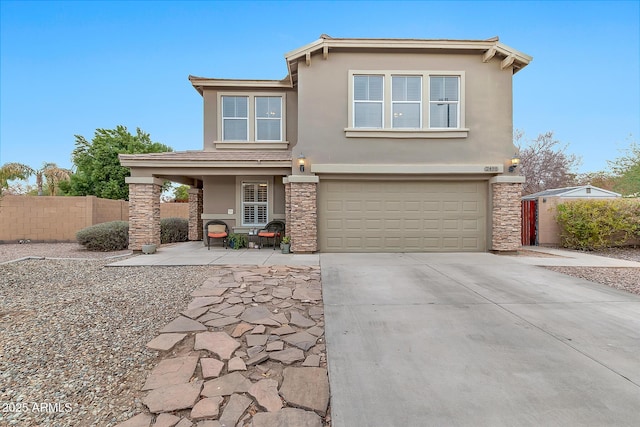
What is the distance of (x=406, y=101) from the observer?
9367 millimetres

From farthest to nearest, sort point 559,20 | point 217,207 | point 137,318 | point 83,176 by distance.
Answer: point 83,176
point 559,20
point 217,207
point 137,318

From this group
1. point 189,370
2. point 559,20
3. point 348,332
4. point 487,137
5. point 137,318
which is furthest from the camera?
point 559,20

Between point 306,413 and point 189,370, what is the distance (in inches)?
50.0

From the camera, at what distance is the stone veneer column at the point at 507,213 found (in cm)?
922

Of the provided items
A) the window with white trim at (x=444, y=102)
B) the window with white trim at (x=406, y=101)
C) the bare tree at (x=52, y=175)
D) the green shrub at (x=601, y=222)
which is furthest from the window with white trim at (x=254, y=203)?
the bare tree at (x=52, y=175)

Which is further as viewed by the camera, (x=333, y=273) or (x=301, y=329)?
(x=333, y=273)

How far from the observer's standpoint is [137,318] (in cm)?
A: 395

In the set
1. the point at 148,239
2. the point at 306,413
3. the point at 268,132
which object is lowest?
the point at 306,413

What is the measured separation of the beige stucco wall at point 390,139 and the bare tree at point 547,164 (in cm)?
1870

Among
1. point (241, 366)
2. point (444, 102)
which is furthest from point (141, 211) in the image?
point (444, 102)

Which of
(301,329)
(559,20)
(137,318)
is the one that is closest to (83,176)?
(137,318)

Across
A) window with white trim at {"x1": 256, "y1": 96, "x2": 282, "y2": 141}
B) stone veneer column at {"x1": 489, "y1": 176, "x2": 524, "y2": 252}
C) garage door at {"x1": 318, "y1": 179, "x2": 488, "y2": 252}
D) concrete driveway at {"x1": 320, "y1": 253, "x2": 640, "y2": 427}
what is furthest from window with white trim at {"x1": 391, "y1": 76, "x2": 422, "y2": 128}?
concrete driveway at {"x1": 320, "y1": 253, "x2": 640, "y2": 427}

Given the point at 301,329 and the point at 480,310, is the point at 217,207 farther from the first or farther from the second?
the point at 480,310

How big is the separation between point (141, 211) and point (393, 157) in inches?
334
